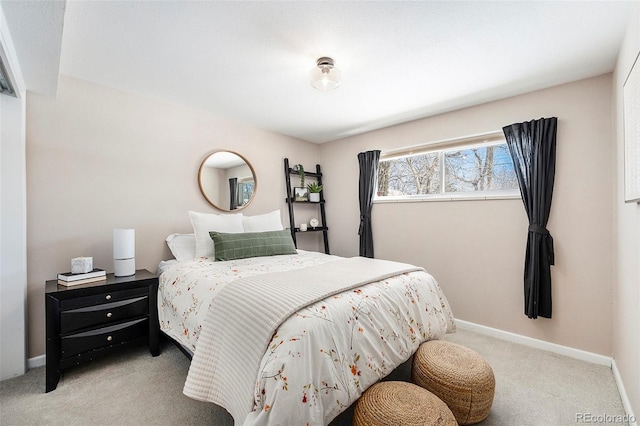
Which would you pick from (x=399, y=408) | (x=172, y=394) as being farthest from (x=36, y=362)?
(x=399, y=408)

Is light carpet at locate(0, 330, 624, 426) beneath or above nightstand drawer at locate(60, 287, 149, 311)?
beneath

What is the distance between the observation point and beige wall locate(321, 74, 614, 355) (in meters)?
2.25

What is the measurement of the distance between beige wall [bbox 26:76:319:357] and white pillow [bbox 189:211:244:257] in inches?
12.7

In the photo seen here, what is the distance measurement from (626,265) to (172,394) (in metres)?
2.99

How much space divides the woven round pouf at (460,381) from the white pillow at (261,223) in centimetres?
203

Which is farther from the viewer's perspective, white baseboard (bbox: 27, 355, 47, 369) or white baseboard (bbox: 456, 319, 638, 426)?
white baseboard (bbox: 27, 355, 47, 369)

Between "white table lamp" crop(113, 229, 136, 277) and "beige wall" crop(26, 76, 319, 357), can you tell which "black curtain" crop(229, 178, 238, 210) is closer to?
"beige wall" crop(26, 76, 319, 357)

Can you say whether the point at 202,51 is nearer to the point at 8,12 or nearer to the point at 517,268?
the point at 8,12

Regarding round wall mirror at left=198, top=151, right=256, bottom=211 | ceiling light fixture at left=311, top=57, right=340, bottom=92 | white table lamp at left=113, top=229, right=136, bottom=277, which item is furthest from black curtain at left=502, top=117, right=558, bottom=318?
white table lamp at left=113, top=229, right=136, bottom=277

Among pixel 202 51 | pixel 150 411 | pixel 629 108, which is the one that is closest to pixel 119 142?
pixel 202 51

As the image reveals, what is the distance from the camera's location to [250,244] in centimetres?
271

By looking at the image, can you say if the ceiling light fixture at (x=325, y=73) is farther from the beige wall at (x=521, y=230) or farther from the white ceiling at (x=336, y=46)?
the beige wall at (x=521, y=230)

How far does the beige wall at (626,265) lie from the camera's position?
1486mm

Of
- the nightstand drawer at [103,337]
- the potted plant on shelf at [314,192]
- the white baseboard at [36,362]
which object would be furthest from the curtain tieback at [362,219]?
the white baseboard at [36,362]
